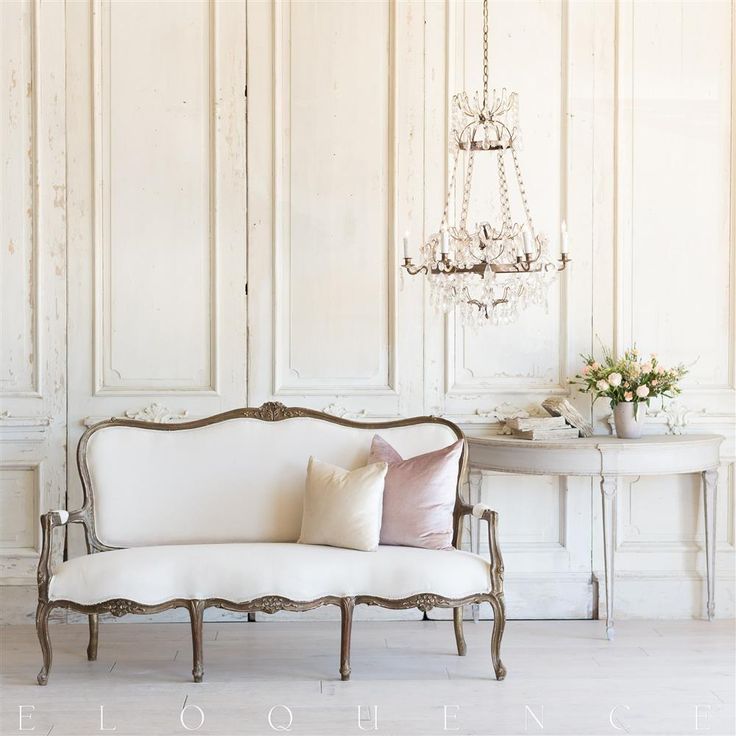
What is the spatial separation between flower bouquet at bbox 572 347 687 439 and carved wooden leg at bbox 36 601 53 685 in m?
2.47

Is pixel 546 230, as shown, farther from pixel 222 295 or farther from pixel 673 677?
pixel 673 677

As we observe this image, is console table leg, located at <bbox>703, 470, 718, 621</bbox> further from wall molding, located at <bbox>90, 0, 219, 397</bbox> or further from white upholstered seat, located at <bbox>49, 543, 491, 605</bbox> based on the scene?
wall molding, located at <bbox>90, 0, 219, 397</bbox>

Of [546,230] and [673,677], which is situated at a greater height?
[546,230]

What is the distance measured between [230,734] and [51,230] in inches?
100.0

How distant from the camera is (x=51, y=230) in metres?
4.43

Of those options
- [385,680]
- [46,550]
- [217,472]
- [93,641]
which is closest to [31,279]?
[217,472]

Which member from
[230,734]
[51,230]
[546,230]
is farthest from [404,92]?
[230,734]

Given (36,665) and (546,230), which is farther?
(546,230)

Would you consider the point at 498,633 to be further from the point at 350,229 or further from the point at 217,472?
the point at 350,229

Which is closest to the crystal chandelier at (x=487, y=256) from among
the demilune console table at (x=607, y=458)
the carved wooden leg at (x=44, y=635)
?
the demilune console table at (x=607, y=458)

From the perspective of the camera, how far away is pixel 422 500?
149 inches

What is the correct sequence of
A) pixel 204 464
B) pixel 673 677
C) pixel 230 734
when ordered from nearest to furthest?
1. pixel 230 734
2. pixel 673 677
3. pixel 204 464

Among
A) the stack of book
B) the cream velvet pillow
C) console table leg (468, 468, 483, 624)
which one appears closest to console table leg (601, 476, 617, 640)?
the stack of book

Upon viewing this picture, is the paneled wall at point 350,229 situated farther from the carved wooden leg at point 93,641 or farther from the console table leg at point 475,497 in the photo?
the carved wooden leg at point 93,641
